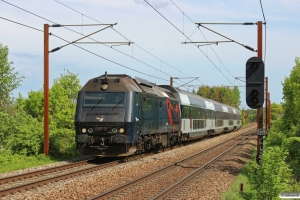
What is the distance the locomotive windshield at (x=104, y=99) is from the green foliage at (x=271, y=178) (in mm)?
8827

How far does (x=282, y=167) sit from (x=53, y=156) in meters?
13.6

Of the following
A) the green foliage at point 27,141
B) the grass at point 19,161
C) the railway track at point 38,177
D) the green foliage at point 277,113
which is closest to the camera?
the railway track at point 38,177

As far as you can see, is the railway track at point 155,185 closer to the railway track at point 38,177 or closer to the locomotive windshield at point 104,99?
the railway track at point 38,177

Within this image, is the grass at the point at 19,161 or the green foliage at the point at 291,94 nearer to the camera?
the grass at the point at 19,161

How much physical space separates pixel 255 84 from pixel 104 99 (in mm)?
8382

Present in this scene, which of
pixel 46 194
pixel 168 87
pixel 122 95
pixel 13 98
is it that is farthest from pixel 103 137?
pixel 13 98

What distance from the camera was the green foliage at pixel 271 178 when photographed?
9.56m

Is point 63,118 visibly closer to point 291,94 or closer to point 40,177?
point 40,177

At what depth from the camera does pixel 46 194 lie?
1143 cm

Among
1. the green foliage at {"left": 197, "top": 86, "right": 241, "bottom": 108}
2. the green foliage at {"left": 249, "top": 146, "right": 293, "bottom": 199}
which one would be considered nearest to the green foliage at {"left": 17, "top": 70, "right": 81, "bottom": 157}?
the green foliage at {"left": 249, "top": 146, "right": 293, "bottom": 199}

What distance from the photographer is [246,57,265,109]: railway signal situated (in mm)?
11375

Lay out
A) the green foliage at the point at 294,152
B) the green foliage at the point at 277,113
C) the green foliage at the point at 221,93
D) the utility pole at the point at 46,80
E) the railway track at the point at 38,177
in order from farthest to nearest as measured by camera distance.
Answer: the green foliage at the point at 221,93, the green foliage at the point at 277,113, the utility pole at the point at 46,80, the green foliage at the point at 294,152, the railway track at the point at 38,177

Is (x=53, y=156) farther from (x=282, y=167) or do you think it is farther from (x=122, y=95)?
(x=282, y=167)

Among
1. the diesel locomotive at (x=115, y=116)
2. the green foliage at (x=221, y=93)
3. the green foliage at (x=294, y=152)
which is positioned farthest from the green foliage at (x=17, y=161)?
the green foliage at (x=221, y=93)
